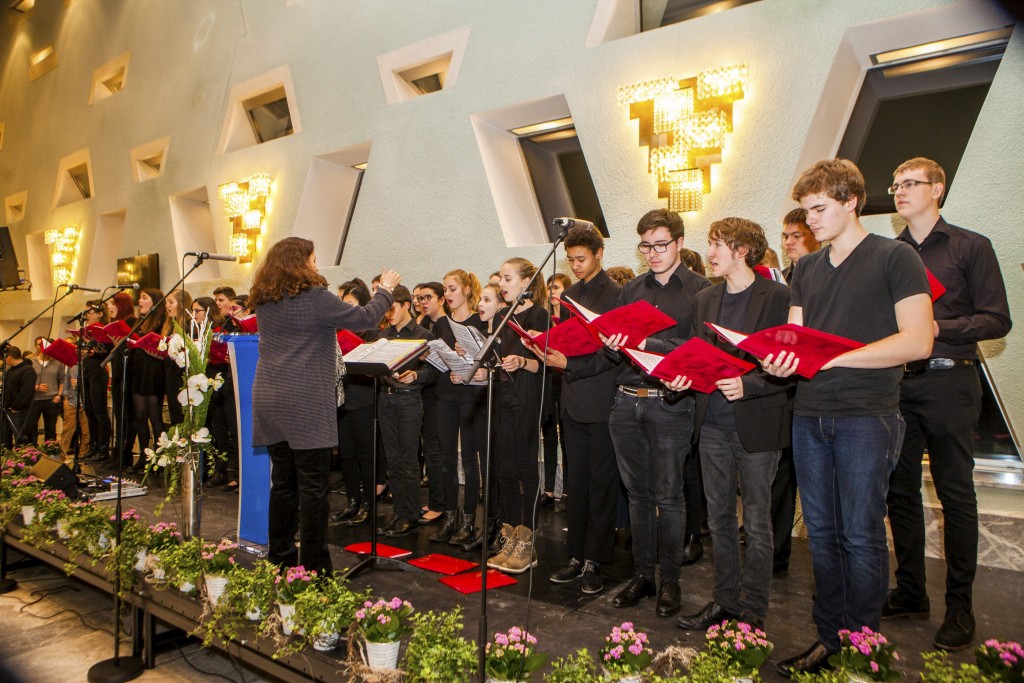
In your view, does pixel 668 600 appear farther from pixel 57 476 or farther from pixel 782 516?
pixel 57 476

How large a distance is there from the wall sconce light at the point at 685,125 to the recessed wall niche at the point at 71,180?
1067cm

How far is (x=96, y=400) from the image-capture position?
750cm

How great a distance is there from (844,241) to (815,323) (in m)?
0.29

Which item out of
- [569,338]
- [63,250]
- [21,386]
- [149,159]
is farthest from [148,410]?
[63,250]

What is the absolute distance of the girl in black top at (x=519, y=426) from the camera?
379 cm

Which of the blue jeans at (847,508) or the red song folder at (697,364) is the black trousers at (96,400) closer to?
the red song folder at (697,364)

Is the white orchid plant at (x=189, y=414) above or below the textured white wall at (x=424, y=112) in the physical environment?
below

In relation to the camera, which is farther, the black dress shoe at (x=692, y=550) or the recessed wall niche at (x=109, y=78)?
the recessed wall niche at (x=109, y=78)

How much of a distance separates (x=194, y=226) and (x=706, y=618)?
385 inches

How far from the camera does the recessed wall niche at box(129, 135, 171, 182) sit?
1013 cm

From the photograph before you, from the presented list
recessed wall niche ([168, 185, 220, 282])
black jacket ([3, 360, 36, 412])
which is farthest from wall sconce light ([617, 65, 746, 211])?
black jacket ([3, 360, 36, 412])

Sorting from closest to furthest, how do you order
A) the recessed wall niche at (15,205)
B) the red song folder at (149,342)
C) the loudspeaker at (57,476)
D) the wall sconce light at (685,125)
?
the loudspeaker at (57,476) < the wall sconce light at (685,125) < the red song folder at (149,342) < the recessed wall niche at (15,205)

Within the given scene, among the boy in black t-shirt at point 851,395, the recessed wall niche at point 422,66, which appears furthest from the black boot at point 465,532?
the recessed wall niche at point 422,66

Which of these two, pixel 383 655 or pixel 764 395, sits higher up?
pixel 764 395
